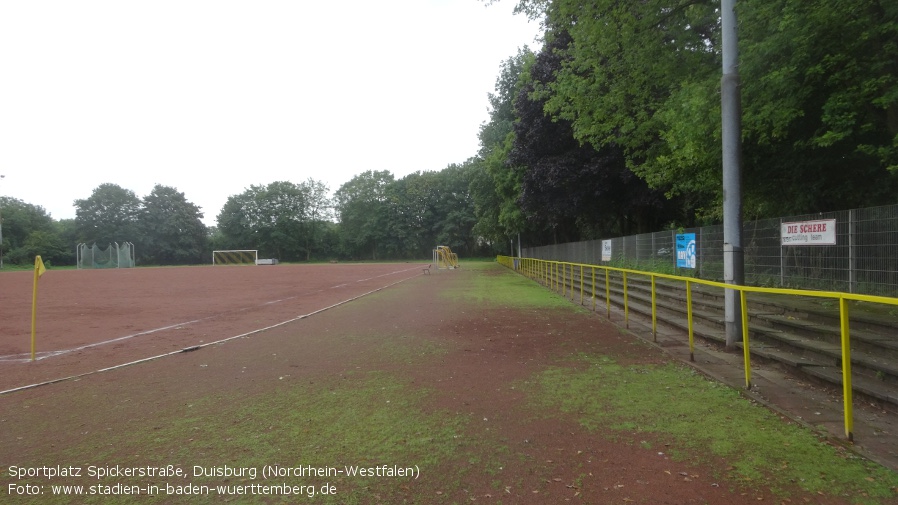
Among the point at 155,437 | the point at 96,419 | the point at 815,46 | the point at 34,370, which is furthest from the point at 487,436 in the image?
the point at 815,46

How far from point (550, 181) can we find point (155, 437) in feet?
69.1

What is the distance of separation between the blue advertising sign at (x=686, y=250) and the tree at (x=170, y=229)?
82.8m

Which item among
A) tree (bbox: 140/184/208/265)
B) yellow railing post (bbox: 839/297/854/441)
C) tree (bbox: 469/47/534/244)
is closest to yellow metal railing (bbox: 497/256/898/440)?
yellow railing post (bbox: 839/297/854/441)

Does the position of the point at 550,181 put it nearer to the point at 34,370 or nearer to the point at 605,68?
the point at 605,68

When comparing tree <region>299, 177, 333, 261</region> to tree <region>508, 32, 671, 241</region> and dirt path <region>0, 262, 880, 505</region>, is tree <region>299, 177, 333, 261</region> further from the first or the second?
dirt path <region>0, 262, 880, 505</region>

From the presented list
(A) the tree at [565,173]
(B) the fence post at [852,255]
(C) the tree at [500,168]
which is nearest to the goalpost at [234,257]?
(C) the tree at [500,168]

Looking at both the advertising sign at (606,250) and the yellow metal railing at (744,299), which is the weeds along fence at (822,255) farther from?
the advertising sign at (606,250)

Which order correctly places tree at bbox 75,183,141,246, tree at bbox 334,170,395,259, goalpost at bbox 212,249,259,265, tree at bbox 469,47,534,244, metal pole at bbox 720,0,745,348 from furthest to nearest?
1. tree at bbox 334,170,395,259
2. goalpost at bbox 212,249,259,265
3. tree at bbox 75,183,141,246
4. tree at bbox 469,47,534,244
5. metal pole at bbox 720,0,745,348

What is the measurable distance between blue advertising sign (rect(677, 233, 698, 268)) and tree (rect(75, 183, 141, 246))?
8405cm

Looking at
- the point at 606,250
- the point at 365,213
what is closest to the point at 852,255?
the point at 606,250

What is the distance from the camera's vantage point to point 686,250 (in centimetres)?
1414

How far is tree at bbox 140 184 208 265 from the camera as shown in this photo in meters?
80.7

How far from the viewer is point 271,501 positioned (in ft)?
10.7

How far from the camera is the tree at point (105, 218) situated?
78625mm
